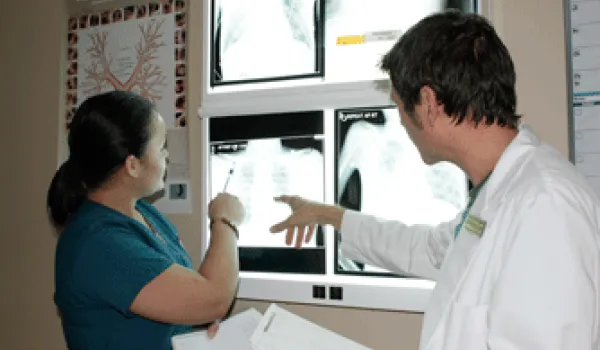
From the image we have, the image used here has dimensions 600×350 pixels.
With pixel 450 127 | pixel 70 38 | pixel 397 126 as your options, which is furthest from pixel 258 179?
pixel 70 38

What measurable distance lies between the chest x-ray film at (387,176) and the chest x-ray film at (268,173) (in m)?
0.08

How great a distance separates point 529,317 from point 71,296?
1.05 m

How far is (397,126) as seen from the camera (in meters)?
1.57

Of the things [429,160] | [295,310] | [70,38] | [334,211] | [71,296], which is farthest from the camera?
[70,38]

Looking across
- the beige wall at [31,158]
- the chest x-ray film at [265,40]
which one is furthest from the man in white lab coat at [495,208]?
the beige wall at [31,158]

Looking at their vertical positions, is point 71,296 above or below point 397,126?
below

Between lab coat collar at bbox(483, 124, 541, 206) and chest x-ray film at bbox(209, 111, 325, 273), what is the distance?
71 cm

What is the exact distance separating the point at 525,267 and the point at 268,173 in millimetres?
1004

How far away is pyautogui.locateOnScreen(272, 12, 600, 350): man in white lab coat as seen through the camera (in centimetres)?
80

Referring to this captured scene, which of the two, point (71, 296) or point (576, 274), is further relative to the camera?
point (71, 296)

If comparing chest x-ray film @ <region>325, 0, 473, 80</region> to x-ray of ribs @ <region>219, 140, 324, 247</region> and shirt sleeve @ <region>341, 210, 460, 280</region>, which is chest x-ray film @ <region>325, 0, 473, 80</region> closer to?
x-ray of ribs @ <region>219, 140, 324, 247</region>

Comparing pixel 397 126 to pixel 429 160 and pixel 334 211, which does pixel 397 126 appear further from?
pixel 429 160

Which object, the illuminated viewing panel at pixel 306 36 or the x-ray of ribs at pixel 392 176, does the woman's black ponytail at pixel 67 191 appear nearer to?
the illuminated viewing panel at pixel 306 36

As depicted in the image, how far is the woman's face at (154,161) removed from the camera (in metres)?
1.47
